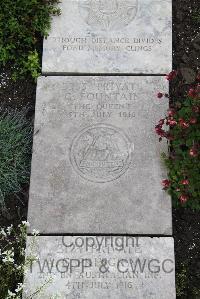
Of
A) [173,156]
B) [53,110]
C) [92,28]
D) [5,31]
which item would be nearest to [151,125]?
[173,156]

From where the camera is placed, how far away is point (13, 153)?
4484 millimetres

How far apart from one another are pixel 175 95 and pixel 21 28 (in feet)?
4.75

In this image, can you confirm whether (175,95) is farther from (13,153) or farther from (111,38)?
(13,153)

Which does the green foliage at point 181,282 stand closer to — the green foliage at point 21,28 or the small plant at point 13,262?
the small plant at point 13,262

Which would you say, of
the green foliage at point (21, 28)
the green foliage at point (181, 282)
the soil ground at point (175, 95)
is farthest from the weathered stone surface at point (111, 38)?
the green foliage at point (181, 282)

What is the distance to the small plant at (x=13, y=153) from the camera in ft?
14.4

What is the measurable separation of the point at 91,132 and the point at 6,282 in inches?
51.7

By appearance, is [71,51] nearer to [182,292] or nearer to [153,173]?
[153,173]

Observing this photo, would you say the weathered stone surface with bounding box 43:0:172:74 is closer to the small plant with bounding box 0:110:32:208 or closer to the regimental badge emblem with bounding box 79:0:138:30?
the regimental badge emblem with bounding box 79:0:138:30

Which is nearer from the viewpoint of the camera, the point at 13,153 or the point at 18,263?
the point at 18,263

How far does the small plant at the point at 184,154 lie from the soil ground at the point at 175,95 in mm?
228

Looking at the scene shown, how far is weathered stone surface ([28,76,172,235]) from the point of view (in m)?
4.13

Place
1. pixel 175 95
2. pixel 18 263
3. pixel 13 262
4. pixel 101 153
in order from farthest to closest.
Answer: pixel 175 95, pixel 101 153, pixel 18 263, pixel 13 262

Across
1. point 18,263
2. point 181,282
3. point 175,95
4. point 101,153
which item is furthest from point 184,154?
point 18,263
